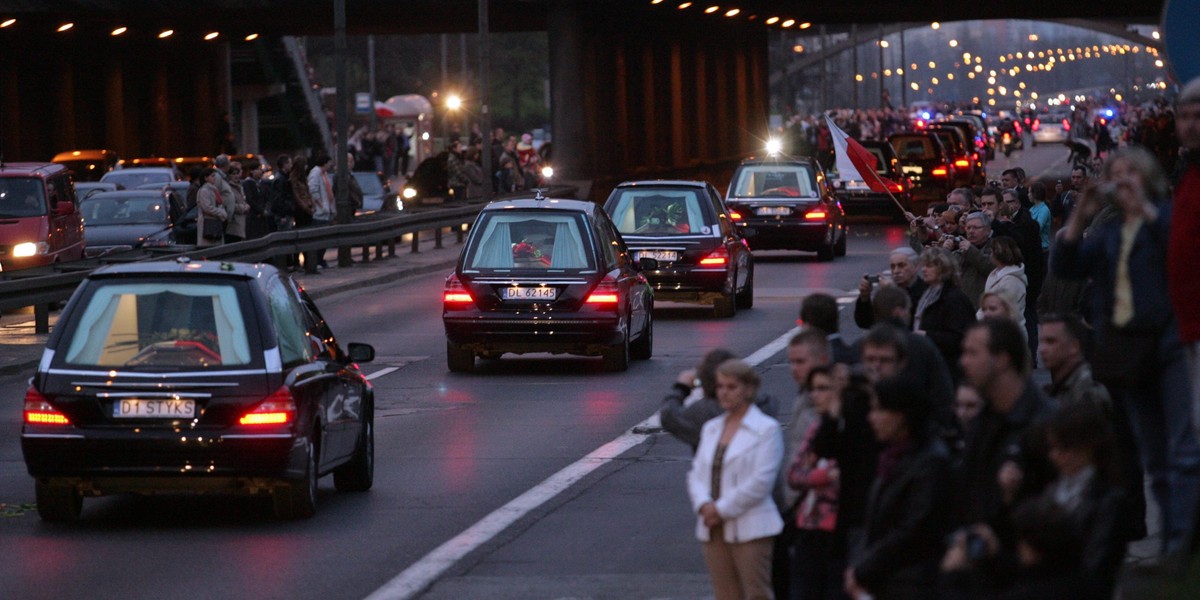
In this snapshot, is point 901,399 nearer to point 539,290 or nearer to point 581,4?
point 539,290

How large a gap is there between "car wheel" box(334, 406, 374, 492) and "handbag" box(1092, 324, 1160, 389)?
249 inches

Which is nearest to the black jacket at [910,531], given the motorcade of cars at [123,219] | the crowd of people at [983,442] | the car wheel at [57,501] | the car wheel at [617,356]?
the crowd of people at [983,442]

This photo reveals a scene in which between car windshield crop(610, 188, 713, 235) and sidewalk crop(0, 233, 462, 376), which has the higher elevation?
car windshield crop(610, 188, 713, 235)

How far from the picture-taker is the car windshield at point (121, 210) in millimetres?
32469

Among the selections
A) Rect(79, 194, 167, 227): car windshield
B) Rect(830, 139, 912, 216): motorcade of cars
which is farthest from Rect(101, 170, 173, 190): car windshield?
Rect(830, 139, 912, 216): motorcade of cars

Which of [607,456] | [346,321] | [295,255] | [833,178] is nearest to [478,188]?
[833,178]

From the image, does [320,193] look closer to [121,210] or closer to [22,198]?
[121,210]

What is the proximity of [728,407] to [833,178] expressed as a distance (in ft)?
124

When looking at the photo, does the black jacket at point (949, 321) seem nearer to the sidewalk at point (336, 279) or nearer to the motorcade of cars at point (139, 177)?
the sidewalk at point (336, 279)

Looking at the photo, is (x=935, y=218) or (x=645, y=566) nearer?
(x=645, y=566)

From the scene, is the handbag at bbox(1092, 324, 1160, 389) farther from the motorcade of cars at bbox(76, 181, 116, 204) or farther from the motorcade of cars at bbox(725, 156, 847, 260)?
the motorcade of cars at bbox(76, 181, 116, 204)

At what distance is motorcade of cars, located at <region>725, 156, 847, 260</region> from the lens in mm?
33875

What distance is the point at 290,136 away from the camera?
81.5 meters

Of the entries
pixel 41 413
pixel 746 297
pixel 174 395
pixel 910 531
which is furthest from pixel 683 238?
pixel 910 531
